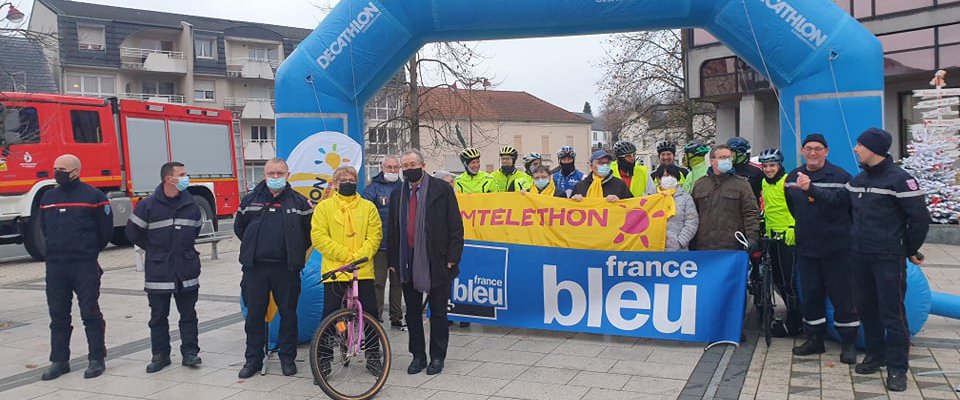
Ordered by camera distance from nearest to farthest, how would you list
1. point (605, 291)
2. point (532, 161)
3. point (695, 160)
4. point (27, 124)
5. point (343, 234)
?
1. point (343, 234)
2. point (605, 291)
3. point (695, 160)
4. point (532, 161)
5. point (27, 124)

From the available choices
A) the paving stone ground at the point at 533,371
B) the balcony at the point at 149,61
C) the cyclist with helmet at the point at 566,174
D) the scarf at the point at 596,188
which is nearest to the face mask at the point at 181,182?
the paving stone ground at the point at 533,371

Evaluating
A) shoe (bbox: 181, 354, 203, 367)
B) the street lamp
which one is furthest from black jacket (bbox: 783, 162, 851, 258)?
the street lamp

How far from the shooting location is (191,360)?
6332 millimetres

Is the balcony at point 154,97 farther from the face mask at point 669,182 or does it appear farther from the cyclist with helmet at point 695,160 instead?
the face mask at point 669,182

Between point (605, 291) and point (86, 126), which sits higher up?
point (86, 126)

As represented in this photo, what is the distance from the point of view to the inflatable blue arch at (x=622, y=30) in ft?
21.5

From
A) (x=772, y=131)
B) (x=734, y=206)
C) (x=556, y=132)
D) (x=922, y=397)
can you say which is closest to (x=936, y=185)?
(x=772, y=131)

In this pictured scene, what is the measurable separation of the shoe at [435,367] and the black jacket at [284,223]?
4.25 ft

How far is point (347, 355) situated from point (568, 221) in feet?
9.01

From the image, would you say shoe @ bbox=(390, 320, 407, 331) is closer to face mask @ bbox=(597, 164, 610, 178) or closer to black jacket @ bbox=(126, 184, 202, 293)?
black jacket @ bbox=(126, 184, 202, 293)

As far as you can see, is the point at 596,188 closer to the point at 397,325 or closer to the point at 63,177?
the point at 397,325

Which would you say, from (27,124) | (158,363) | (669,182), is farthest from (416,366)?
(27,124)

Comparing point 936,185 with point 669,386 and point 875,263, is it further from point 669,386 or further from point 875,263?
point 669,386

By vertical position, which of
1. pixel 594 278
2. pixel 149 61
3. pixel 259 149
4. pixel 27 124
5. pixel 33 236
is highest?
pixel 149 61
